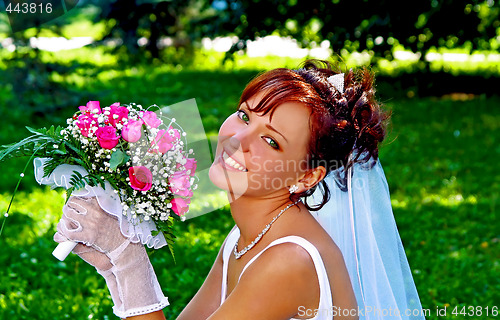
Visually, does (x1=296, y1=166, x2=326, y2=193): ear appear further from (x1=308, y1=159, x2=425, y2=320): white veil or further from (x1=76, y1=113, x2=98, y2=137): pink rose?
(x1=76, y1=113, x2=98, y2=137): pink rose

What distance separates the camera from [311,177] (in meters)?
2.41

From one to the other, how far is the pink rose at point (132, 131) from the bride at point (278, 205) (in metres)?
0.25

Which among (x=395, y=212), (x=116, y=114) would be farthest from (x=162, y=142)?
(x=395, y=212)

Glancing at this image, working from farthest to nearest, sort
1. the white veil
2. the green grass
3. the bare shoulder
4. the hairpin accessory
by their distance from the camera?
the green grass < the white veil < the hairpin accessory < the bare shoulder

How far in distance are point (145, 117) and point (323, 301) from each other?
0.88m

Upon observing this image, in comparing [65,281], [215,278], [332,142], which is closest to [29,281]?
[65,281]

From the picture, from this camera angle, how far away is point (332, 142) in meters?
2.38

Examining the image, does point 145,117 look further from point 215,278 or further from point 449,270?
point 449,270

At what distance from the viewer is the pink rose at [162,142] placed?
233 cm

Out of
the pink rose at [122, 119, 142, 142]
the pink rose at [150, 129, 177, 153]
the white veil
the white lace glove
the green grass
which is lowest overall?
the green grass

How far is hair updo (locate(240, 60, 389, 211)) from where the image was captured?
91.7 inches

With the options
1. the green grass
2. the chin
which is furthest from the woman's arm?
the green grass

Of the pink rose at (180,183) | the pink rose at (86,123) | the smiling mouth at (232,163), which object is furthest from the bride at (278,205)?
the pink rose at (86,123)

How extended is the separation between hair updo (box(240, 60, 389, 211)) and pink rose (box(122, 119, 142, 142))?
402 millimetres
